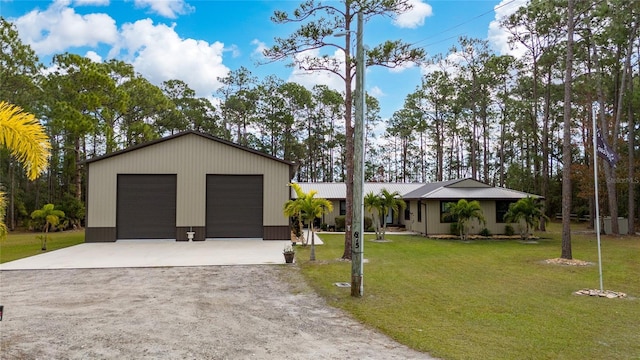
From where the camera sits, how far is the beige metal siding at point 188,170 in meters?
17.3

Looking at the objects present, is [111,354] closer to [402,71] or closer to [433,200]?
[402,71]

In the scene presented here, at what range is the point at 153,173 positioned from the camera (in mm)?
17656

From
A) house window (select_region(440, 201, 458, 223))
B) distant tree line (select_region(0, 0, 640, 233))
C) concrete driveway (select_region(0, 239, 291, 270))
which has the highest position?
distant tree line (select_region(0, 0, 640, 233))

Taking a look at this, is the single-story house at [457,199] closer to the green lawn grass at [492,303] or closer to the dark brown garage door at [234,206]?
the dark brown garage door at [234,206]

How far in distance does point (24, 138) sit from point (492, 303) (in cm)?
724

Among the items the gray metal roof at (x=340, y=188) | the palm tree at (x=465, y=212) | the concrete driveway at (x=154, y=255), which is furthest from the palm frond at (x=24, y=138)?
the gray metal roof at (x=340, y=188)

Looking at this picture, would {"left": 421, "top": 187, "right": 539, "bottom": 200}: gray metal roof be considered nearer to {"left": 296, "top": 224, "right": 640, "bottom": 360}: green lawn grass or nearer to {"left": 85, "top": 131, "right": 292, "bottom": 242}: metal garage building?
{"left": 296, "top": 224, "right": 640, "bottom": 360}: green lawn grass

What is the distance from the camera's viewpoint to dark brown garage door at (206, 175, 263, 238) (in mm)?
17969

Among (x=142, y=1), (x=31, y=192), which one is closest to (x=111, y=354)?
(x=142, y=1)

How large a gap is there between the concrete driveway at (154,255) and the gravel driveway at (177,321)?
1.95 meters

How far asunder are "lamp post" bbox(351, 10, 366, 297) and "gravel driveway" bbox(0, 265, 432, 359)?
839 millimetres

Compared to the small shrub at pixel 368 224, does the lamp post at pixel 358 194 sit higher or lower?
higher

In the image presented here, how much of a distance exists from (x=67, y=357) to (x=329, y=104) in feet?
128

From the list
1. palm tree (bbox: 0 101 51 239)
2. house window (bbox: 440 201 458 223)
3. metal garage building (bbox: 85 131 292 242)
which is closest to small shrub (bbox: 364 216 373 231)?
house window (bbox: 440 201 458 223)
